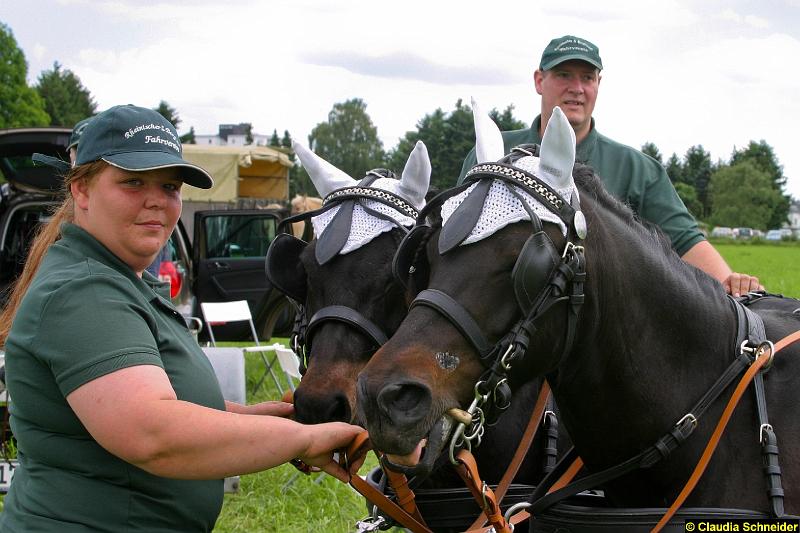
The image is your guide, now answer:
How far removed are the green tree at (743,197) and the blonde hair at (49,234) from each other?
83831mm

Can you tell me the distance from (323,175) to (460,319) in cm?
164

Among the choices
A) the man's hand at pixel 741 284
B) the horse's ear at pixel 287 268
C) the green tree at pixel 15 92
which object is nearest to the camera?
the horse's ear at pixel 287 268

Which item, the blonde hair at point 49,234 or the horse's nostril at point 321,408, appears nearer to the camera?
the blonde hair at point 49,234

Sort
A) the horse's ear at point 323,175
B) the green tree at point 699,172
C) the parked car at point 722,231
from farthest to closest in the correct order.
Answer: the green tree at point 699,172 → the parked car at point 722,231 → the horse's ear at point 323,175

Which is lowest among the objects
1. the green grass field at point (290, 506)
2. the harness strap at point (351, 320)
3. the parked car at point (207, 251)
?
the green grass field at point (290, 506)

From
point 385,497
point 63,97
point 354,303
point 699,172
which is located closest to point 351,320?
point 354,303

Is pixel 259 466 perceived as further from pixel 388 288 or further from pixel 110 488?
pixel 388 288

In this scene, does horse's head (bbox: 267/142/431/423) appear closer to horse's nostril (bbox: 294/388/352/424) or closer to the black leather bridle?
horse's nostril (bbox: 294/388/352/424)

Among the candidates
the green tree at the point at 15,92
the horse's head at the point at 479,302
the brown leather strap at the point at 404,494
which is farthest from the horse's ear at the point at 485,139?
the green tree at the point at 15,92

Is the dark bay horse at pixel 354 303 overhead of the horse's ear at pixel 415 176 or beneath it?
beneath

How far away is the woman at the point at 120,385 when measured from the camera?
1.85m

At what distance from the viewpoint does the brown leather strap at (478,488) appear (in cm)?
214

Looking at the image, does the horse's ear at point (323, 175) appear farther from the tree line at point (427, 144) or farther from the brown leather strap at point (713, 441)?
the tree line at point (427, 144)

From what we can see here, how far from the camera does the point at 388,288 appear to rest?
9.76ft
